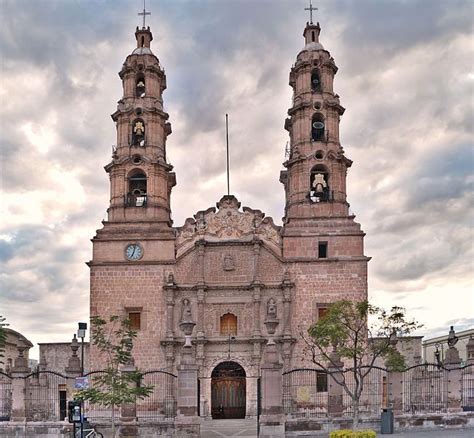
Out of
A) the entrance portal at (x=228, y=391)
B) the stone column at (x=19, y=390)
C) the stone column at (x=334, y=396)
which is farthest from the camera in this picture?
the entrance portal at (x=228, y=391)

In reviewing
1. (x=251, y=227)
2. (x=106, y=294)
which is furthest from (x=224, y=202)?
(x=106, y=294)

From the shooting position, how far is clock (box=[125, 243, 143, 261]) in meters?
41.0

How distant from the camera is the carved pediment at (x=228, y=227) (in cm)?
4119

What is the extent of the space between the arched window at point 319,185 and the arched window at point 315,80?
16.8 feet

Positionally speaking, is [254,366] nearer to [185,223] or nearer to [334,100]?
[185,223]

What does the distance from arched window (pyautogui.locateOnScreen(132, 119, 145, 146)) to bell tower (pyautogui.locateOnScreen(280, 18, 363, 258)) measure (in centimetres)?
859

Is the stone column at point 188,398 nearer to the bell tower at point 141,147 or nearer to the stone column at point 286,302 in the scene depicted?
the stone column at point 286,302

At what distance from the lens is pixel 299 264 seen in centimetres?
4066

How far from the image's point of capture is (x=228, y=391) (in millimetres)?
39844

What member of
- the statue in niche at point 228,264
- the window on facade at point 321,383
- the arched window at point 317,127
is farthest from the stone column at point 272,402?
the arched window at point 317,127

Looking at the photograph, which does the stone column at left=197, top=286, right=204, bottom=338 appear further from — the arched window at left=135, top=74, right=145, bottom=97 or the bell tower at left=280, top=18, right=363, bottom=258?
the arched window at left=135, top=74, right=145, bottom=97

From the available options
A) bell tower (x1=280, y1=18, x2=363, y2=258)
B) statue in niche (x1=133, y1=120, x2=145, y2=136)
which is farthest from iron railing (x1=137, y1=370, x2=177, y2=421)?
statue in niche (x1=133, y1=120, x2=145, y2=136)

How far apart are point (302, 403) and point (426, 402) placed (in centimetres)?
657

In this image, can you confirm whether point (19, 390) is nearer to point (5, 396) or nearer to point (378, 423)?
point (5, 396)
